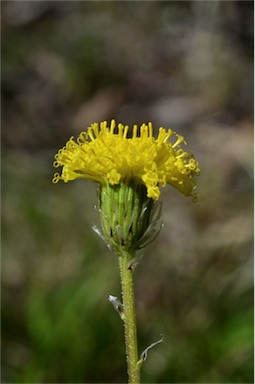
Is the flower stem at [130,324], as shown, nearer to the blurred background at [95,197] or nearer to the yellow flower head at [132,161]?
the yellow flower head at [132,161]

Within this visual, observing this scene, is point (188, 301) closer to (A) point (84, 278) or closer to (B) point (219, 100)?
(A) point (84, 278)

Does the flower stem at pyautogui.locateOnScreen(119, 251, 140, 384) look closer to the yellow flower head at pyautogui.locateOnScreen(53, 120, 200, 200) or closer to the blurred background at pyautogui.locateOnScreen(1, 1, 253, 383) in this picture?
the yellow flower head at pyautogui.locateOnScreen(53, 120, 200, 200)

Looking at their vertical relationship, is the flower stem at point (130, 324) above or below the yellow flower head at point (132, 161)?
below

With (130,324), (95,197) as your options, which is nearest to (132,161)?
(130,324)

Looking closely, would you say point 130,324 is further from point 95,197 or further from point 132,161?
point 95,197

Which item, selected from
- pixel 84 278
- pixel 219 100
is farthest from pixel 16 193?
pixel 219 100

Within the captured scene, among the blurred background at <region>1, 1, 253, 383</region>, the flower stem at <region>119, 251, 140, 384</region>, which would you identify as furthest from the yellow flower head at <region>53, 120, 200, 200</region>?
the blurred background at <region>1, 1, 253, 383</region>

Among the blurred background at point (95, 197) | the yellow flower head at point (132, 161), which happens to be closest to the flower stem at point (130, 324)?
the yellow flower head at point (132, 161)
